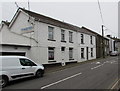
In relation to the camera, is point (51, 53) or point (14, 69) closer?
point (14, 69)

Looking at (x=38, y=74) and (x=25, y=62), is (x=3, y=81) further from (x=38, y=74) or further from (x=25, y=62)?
(x=38, y=74)

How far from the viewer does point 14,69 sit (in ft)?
30.9

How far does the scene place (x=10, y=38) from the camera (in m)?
17.2

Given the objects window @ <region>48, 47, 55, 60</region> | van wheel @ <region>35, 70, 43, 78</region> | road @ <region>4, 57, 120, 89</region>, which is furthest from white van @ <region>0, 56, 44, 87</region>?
window @ <region>48, 47, 55, 60</region>

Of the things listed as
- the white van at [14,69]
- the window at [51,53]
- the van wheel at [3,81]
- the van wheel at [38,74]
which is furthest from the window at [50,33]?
the van wheel at [3,81]

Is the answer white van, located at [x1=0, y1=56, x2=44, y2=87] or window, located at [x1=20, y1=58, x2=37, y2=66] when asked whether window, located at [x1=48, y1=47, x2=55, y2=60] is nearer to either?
white van, located at [x1=0, y1=56, x2=44, y2=87]

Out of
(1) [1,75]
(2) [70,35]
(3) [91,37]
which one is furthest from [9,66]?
(3) [91,37]

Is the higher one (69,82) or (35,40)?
(35,40)

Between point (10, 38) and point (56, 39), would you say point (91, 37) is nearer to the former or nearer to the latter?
point (56, 39)

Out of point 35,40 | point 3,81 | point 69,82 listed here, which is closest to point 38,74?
point 69,82

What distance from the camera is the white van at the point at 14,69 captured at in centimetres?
878

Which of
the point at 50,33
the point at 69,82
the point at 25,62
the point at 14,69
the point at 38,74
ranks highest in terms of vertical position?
the point at 50,33

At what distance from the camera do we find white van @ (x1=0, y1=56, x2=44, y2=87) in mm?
8781

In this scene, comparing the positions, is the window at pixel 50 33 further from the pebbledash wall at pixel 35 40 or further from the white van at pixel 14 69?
the white van at pixel 14 69
